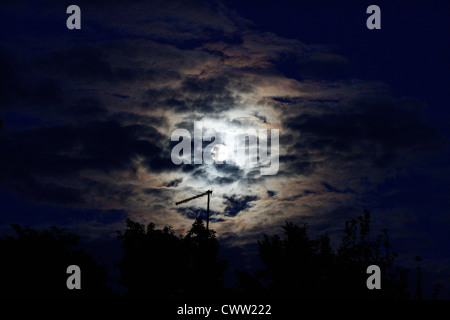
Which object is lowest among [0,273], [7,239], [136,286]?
[136,286]

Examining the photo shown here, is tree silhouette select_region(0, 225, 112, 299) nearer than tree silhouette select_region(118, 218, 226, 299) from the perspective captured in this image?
Yes

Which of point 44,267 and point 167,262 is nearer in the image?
point 44,267

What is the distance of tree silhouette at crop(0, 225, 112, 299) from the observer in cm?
4194

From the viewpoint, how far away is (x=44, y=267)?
1737 inches

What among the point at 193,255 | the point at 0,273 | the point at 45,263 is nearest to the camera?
the point at 0,273

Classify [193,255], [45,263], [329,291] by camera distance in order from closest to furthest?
[329,291] → [45,263] → [193,255]

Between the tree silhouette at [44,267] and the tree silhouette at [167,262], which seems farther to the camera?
the tree silhouette at [167,262]

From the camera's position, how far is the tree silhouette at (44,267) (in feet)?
138

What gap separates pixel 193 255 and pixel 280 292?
3724 centimetres

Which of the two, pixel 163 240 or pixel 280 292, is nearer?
pixel 280 292

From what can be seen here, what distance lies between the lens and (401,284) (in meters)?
36.6
